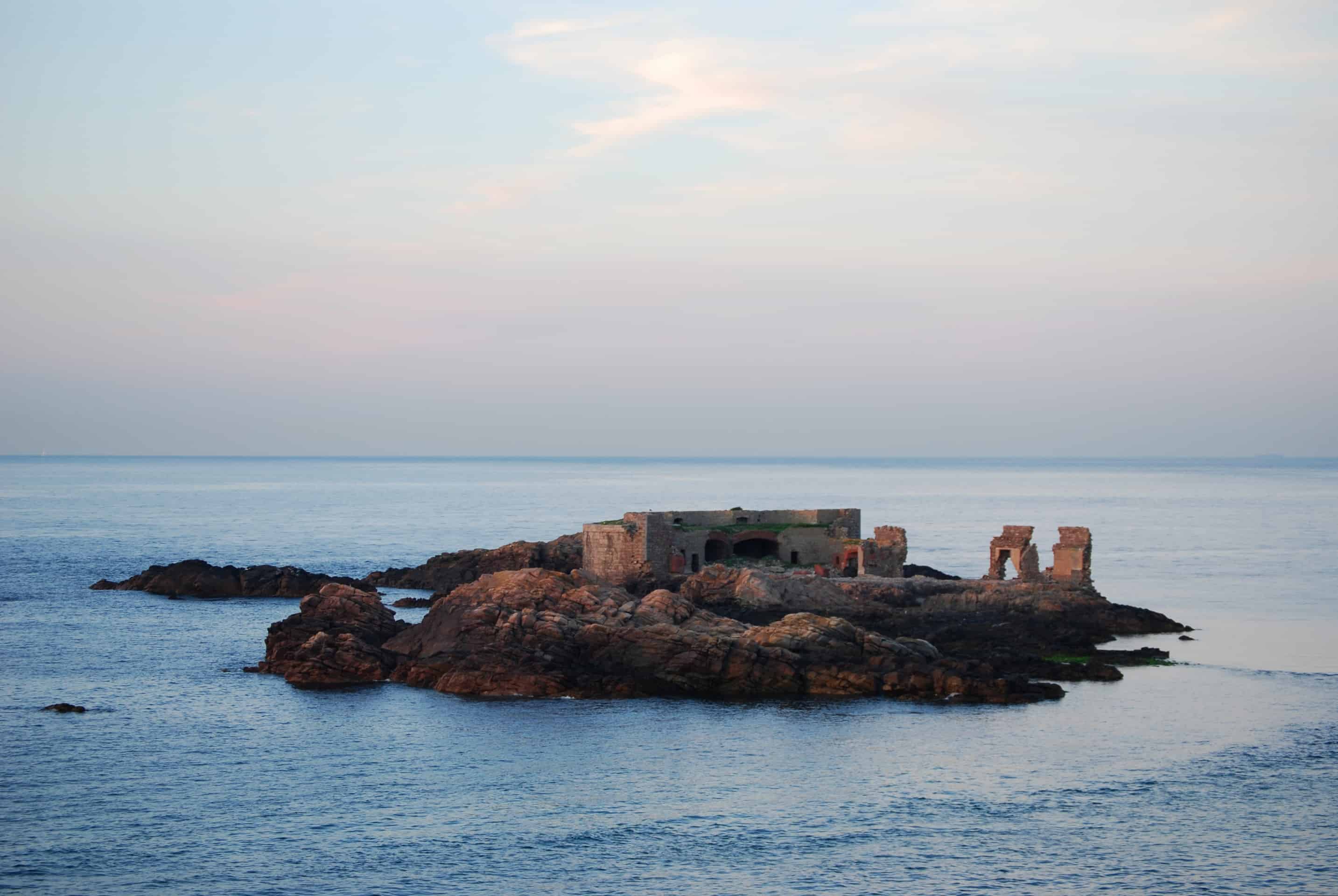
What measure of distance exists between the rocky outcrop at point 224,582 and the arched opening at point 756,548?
2241 cm

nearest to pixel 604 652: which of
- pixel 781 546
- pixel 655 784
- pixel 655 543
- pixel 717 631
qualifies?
pixel 717 631

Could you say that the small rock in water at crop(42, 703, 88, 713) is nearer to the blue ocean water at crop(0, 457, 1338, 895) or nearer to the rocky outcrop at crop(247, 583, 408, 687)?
the blue ocean water at crop(0, 457, 1338, 895)

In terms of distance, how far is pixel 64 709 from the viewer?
45.2m

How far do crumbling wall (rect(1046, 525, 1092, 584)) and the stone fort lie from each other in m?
0.03

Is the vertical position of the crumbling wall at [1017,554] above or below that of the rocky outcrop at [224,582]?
above

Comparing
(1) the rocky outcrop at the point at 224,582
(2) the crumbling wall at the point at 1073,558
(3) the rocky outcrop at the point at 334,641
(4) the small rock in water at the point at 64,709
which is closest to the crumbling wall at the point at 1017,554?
(2) the crumbling wall at the point at 1073,558

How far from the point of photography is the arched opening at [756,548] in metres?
72.5

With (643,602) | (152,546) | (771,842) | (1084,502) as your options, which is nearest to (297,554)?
(152,546)

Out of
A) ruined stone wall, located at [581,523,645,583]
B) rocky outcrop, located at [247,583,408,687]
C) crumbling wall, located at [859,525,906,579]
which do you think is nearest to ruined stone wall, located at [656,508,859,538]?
crumbling wall, located at [859,525,906,579]

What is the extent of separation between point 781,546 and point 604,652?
2347 centimetres

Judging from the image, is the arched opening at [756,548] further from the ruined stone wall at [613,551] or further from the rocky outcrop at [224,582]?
the rocky outcrop at [224,582]

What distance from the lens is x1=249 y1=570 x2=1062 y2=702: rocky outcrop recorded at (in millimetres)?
48250

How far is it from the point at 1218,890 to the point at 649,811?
1352 cm

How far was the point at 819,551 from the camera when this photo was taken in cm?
7200
